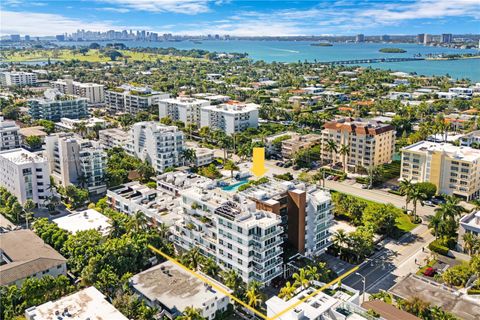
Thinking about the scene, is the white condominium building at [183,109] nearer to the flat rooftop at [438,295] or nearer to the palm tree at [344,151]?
the palm tree at [344,151]

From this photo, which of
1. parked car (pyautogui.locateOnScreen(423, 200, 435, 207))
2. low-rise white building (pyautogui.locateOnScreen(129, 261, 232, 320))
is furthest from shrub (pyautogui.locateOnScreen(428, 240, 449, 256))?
low-rise white building (pyautogui.locateOnScreen(129, 261, 232, 320))

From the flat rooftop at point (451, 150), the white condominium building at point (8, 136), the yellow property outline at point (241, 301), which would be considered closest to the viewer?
the yellow property outline at point (241, 301)

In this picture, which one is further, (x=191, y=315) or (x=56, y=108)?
(x=56, y=108)

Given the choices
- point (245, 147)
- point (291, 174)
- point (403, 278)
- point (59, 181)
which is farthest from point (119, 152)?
point (403, 278)

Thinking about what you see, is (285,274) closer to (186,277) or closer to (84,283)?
(186,277)

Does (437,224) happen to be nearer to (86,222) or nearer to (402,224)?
(402,224)

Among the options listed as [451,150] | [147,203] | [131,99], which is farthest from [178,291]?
[131,99]

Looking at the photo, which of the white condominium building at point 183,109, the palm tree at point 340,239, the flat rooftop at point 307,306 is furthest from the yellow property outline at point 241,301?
the white condominium building at point 183,109
